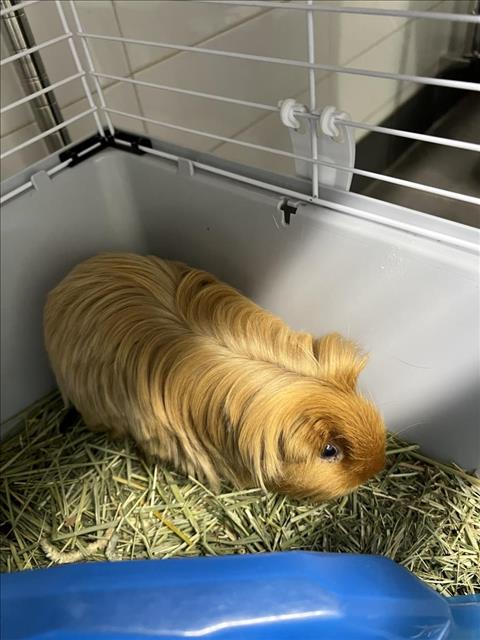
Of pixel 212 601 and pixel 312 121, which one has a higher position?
pixel 312 121

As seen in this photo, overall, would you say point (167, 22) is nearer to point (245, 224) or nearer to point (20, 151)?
point (20, 151)

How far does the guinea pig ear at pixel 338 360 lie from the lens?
0.84m

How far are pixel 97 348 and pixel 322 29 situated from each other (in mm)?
1058

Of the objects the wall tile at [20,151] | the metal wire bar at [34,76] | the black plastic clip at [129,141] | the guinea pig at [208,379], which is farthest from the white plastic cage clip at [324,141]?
the wall tile at [20,151]

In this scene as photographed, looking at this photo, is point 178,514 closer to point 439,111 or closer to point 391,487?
point 391,487

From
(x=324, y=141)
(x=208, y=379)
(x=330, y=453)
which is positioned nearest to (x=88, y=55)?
(x=324, y=141)

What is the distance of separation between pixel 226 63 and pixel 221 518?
3.43 ft

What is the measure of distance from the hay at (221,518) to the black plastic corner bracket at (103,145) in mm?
548

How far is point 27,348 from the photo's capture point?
1.18 meters

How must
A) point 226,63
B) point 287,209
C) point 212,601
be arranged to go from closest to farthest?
1. point 212,601
2. point 287,209
3. point 226,63

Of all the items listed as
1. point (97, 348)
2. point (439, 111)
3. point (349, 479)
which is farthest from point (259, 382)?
point (439, 111)

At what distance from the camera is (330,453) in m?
0.83

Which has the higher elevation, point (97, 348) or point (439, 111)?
point (97, 348)

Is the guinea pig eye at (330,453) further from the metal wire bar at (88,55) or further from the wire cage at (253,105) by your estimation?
the metal wire bar at (88,55)
